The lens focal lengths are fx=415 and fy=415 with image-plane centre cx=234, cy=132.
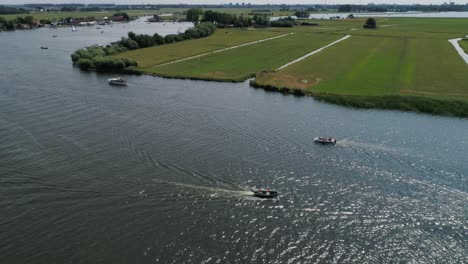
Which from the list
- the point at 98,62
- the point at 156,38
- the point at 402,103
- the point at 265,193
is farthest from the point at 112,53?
the point at 265,193

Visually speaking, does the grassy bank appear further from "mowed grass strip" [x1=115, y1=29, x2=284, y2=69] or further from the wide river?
"mowed grass strip" [x1=115, y1=29, x2=284, y2=69]

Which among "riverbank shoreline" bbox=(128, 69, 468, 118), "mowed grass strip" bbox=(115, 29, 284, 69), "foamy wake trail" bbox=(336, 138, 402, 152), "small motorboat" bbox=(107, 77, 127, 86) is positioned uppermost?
"mowed grass strip" bbox=(115, 29, 284, 69)

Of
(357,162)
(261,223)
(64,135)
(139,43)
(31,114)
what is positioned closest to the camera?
(261,223)

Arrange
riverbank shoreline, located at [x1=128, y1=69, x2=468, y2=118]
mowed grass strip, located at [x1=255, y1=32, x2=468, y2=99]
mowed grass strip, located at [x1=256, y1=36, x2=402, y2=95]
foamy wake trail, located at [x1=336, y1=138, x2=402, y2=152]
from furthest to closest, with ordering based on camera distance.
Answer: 1. mowed grass strip, located at [x1=256, y1=36, x2=402, y2=95]
2. mowed grass strip, located at [x1=255, y1=32, x2=468, y2=99]
3. riverbank shoreline, located at [x1=128, y1=69, x2=468, y2=118]
4. foamy wake trail, located at [x1=336, y1=138, x2=402, y2=152]

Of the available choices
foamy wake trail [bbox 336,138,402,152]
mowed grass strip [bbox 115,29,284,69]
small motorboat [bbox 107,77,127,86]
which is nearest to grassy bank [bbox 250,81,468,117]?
foamy wake trail [bbox 336,138,402,152]

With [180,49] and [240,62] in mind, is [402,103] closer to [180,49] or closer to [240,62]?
[240,62]

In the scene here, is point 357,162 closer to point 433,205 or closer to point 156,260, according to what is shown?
point 433,205

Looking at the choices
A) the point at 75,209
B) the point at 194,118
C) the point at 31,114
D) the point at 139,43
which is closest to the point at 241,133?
the point at 194,118
